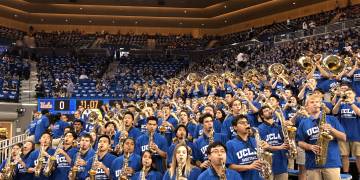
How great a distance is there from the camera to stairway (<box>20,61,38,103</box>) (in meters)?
20.2

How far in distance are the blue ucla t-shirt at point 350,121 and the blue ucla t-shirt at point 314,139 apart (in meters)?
1.36

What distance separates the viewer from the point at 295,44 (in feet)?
59.5

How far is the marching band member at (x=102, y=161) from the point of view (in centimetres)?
570

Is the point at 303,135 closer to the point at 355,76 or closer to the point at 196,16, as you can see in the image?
the point at 355,76

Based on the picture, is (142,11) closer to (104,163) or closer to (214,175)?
(104,163)

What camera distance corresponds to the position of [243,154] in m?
4.71

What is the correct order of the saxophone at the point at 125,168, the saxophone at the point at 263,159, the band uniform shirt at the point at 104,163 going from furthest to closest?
the band uniform shirt at the point at 104,163, the saxophone at the point at 125,168, the saxophone at the point at 263,159

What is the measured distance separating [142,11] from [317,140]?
28.4 meters

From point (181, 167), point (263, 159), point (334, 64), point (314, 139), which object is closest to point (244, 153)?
point (263, 159)

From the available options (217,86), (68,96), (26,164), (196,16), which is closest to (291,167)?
(26,164)

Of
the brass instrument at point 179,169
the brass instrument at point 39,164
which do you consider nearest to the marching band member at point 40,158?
the brass instrument at point 39,164

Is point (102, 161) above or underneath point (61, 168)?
above

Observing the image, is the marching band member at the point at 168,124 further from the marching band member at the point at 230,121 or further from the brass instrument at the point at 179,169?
the brass instrument at the point at 179,169

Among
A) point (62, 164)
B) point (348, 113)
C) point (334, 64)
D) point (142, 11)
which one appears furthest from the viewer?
point (142, 11)
